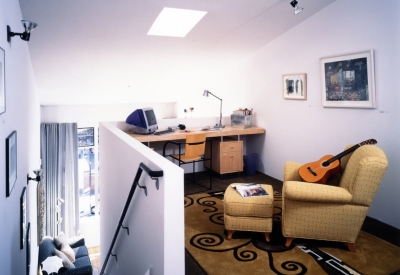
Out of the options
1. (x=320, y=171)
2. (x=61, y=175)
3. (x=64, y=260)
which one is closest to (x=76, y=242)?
(x=61, y=175)

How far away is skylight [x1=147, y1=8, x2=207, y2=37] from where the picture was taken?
4234mm

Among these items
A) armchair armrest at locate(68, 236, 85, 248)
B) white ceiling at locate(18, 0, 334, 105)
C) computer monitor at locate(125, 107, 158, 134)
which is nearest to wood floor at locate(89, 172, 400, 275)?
armchair armrest at locate(68, 236, 85, 248)

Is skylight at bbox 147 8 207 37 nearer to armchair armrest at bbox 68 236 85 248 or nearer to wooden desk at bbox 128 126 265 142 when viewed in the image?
wooden desk at bbox 128 126 265 142

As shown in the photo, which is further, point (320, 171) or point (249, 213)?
point (320, 171)

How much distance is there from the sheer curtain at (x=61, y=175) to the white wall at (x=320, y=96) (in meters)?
3.64

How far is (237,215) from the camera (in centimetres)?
306

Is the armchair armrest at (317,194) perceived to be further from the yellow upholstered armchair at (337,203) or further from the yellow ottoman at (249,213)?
the yellow ottoman at (249,213)

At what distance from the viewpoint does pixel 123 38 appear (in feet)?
13.9

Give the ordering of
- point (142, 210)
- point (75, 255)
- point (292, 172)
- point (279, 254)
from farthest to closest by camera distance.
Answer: point (75, 255) → point (292, 172) → point (279, 254) → point (142, 210)

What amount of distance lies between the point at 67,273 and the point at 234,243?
2.82m

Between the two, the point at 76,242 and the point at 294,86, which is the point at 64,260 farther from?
the point at 294,86

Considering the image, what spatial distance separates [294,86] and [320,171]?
1794mm

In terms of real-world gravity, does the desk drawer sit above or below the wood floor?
above

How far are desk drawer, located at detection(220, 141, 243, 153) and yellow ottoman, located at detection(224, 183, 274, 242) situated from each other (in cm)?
204
